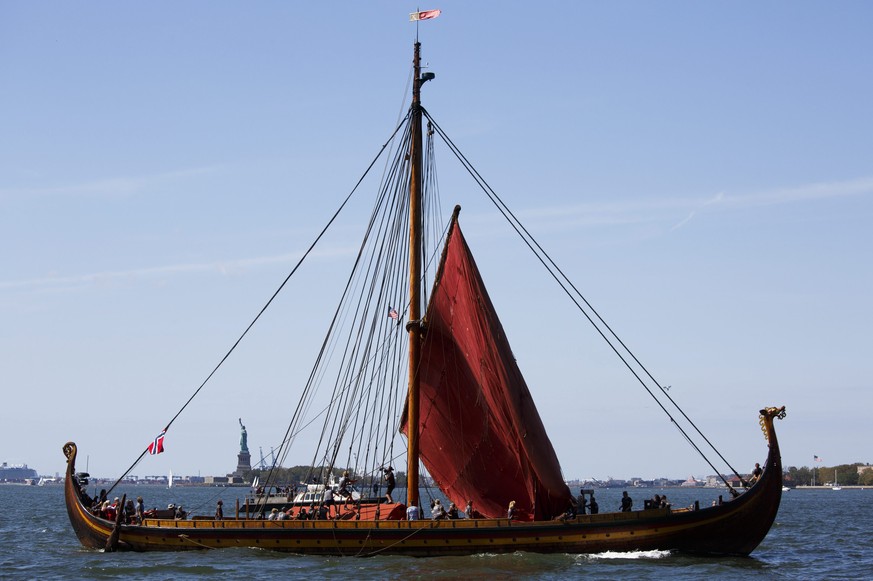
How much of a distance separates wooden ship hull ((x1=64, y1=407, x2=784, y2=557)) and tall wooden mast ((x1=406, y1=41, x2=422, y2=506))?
2.58 meters

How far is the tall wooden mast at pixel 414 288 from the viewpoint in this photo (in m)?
43.4

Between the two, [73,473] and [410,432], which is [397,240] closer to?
[410,432]

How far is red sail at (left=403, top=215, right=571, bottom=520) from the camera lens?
4253 cm

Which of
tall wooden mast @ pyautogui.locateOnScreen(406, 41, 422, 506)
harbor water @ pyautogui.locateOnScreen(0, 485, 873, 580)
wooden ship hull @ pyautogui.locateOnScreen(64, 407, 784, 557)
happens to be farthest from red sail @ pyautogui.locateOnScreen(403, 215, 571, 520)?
harbor water @ pyautogui.locateOnScreen(0, 485, 873, 580)

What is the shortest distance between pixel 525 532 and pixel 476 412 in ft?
17.9

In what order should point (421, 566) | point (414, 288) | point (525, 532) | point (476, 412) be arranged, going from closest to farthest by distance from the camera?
point (421, 566) → point (525, 532) → point (476, 412) → point (414, 288)

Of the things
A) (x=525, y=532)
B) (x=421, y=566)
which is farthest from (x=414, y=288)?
(x=421, y=566)

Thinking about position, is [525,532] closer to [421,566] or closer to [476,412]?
[421,566]

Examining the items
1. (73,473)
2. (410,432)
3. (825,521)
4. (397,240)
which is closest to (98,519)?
(73,473)

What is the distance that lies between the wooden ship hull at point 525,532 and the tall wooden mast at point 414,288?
8.46ft

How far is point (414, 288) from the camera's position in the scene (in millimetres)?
44812

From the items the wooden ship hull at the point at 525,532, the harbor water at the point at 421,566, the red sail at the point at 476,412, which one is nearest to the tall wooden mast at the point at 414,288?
the red sail at the point at 476,412

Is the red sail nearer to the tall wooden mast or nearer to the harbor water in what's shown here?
the tall wooden mast

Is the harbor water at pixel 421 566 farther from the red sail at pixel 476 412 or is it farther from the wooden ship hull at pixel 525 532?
the red sail at pixel 476 412
